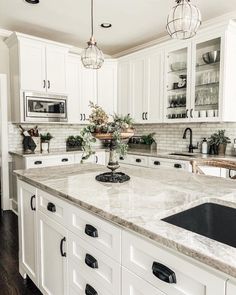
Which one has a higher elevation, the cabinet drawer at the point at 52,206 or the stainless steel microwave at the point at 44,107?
the stainless steel microwave at the point at 44,107

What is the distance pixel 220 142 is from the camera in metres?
3.59

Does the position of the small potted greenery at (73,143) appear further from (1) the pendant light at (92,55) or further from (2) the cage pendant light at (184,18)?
(2) the cage pendant light at (184,18)

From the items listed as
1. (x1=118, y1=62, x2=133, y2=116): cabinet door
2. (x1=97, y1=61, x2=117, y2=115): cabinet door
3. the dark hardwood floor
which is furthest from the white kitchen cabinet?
(x1=97, y1=61, x2=117, y2=115): cabinet door

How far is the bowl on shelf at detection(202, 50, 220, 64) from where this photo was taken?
3430 millimetres

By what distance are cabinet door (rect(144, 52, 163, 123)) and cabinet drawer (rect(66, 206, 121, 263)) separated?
115 inches

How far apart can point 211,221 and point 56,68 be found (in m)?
3.68

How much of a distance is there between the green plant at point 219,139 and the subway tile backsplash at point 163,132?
0.07 metres

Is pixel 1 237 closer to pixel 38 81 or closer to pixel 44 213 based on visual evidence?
pixel 44 213

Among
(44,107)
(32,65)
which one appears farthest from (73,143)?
(32,65)

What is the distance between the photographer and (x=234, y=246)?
2.83 ft

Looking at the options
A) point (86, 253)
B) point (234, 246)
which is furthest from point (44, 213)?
point (234, 246)

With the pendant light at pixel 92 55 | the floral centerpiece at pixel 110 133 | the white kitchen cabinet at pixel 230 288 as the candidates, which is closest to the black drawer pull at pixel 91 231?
the floral centerpiece at pixel 110 133

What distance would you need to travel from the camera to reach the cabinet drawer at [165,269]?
0.80m

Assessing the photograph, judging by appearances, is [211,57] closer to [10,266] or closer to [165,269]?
[165,269]
